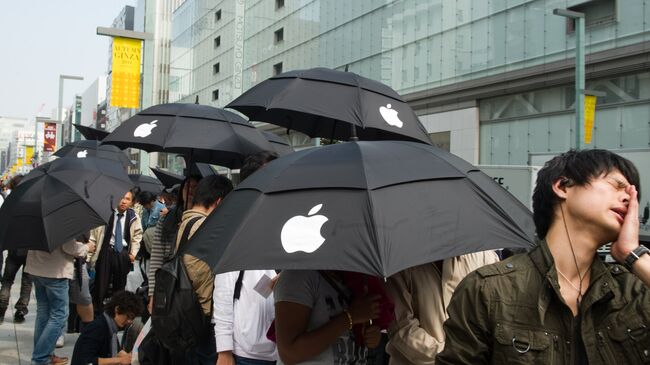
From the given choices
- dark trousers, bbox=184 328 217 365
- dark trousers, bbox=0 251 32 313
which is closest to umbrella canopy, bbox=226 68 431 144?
dark trousers, bbox=184 328 217 365

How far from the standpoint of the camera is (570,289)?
1.91 metres

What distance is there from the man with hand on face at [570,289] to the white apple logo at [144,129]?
3.97m

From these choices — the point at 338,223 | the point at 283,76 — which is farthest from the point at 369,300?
the point at 283,76

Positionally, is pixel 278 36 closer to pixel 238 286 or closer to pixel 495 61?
pixel 495 61

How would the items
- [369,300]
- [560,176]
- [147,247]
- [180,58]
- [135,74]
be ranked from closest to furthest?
[560,176]
[369,300]
[147,247]
[135,74]
[180,58]

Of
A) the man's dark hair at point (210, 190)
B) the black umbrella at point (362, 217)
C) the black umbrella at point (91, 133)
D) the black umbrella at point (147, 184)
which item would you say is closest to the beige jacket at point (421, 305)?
the black umbrella at point (362, 217)

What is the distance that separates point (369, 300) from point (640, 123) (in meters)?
19.1

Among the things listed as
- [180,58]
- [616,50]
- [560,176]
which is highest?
[180,58]

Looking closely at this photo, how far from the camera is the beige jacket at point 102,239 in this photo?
731 cm

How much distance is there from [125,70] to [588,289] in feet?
41.0

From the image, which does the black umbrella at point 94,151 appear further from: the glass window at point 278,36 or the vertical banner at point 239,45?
the glass window at point 278,36

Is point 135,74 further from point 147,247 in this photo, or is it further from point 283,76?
point 283,76

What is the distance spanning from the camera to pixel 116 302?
5.49 metres

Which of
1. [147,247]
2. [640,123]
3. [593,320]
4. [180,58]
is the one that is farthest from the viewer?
[180,58]
